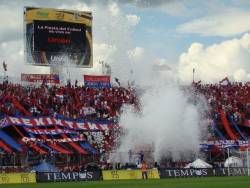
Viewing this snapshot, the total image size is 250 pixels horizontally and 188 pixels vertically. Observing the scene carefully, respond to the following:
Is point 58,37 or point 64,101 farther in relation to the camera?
point 58,37

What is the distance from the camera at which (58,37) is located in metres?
81.9

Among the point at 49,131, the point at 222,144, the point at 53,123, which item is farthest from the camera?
the point at 53,123

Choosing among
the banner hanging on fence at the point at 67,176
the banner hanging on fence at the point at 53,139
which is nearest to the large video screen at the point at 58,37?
the banner hanging on fence at the point at 53,139

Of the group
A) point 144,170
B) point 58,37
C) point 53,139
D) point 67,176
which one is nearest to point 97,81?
point 58,37

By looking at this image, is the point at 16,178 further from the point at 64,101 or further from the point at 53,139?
the point at 64,101

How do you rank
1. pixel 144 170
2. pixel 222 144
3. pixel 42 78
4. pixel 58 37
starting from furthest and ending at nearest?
pixel 42 78
pixel 58 37
pixel 222 144
pixel 144 170

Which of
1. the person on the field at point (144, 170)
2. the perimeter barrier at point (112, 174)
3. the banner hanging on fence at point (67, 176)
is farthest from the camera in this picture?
the person on the field at point (144, 170)

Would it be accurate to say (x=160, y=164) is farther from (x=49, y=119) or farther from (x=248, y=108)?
(x=248, y=108)

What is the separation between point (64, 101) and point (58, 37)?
1117 centimetres

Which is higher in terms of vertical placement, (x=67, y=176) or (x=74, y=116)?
(x=74, y=116)

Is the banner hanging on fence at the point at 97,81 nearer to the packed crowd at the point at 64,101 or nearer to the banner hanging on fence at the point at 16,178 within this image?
the packed crowd at the point at 64,101

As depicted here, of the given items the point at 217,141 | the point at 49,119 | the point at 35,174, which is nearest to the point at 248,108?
the point at 217,141

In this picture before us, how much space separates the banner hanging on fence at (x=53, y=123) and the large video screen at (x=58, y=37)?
14380 millimetres

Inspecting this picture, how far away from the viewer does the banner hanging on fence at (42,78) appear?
8369 cm
